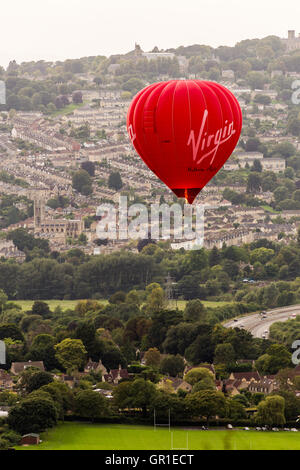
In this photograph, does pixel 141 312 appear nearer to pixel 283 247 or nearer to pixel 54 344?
pixel 54 344

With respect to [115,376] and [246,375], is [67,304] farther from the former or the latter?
[246,375]

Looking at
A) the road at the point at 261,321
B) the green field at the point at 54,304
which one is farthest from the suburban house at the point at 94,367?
the green field at the point at 54,304

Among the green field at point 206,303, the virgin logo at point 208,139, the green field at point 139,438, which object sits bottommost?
the green field at point 206,303

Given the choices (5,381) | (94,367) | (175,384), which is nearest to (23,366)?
(5,381)

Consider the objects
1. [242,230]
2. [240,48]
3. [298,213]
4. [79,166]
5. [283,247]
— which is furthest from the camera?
[240,48]

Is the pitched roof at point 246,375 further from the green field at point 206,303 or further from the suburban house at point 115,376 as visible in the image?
the green field at point 206,303

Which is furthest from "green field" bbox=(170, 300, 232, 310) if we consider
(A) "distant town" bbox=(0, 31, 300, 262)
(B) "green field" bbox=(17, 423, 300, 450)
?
(B) "green field" bbox=(17, 423, 300, 450)

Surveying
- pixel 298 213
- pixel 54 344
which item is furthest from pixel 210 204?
pixel 54 344

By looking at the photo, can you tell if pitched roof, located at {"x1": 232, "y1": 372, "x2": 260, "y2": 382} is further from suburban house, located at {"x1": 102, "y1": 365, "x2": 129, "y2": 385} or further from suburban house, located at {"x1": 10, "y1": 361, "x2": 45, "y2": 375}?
suburban house, located at {"x1": 10, "y1": 361, "x2": 45, "y2": 375}
